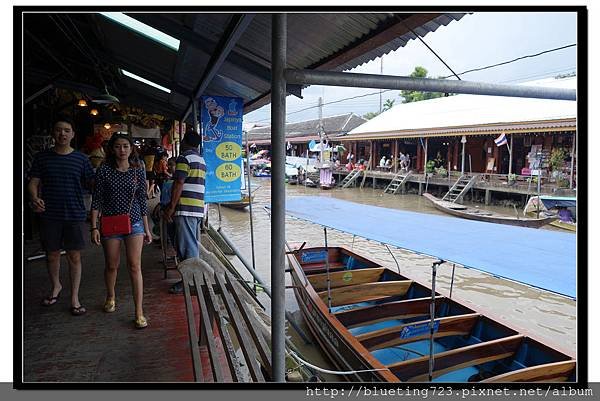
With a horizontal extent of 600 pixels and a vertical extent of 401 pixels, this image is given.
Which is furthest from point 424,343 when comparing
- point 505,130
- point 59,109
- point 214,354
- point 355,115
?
point 355,115

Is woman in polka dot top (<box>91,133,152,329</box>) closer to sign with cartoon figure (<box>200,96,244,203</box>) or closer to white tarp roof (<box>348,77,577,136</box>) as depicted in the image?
sign with cartoon figure (<box>200,96,244,203</box>)

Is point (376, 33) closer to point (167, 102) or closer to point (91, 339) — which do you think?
point (91, 339)

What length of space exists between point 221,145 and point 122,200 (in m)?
1.88

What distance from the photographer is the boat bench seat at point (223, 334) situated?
2.17 m

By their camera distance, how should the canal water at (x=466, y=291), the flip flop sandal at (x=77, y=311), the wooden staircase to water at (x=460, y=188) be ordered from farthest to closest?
the wooden staircase to water at (x=460, y=188)
the canal water at (x=466, y=291)
the flip flop sandal at (x=77, y=311)

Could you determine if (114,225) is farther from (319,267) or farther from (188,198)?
(319,267)

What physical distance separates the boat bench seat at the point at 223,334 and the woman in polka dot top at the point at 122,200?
39 cm

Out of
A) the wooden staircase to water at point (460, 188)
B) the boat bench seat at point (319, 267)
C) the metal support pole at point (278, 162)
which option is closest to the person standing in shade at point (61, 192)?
the metal support pole at point (278, 162)

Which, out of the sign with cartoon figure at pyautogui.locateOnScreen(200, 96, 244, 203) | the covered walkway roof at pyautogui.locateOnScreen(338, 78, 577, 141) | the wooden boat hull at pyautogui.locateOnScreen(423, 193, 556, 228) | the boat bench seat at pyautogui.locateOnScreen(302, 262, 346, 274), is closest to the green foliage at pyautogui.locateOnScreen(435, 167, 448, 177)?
the covered walkway roof at pyautogui.locateOnScreen(338, 78, 577, 141)

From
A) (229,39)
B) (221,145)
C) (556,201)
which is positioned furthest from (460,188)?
(229,39)

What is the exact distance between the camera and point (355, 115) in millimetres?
34906

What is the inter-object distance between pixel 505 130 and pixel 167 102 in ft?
41.7

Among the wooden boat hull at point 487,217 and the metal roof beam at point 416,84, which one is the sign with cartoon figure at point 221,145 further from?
the wooden boat hull at point 487,217

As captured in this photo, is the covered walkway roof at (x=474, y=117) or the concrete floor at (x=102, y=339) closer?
the concrete floor at (x=102, y=339)
